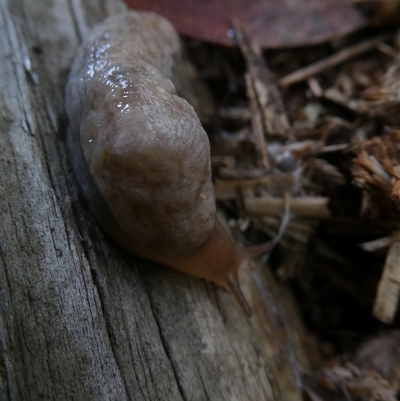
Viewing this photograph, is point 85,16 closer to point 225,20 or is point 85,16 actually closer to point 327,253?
point 225,20

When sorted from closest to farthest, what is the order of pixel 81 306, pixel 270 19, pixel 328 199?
1. pixel 81 306
2. pixel 328 199
3. pixel 270 19

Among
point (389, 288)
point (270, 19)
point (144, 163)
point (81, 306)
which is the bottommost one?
point (81, 306)

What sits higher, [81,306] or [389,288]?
[389,288]

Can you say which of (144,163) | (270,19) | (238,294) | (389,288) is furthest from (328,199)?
(270,19)

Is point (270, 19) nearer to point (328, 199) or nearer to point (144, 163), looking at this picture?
point (328, 199)

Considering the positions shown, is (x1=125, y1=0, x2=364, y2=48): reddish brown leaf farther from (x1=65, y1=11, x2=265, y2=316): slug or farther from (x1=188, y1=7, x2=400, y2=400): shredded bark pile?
(x1=65, y1=11, x2=265, y2=316): slug

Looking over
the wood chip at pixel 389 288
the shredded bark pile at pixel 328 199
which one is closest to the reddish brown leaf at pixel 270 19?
the shredded bark pile at pixel 328 199

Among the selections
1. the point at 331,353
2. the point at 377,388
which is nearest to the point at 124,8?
the point at 331,353
